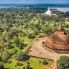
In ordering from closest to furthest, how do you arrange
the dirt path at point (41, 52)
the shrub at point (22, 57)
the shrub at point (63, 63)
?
the shrub at point (63, 63) < the shrub at point (22, 57) < the dirt path at point (41, 52)

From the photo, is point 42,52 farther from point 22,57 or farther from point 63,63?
point 63,63

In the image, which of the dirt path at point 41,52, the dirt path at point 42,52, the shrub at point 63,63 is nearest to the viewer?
the shrub at point 63,63

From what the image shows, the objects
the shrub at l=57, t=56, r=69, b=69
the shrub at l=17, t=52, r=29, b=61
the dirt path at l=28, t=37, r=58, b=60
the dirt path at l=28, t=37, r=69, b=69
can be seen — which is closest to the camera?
the shrub at l=57, t=56, r=69, b=69

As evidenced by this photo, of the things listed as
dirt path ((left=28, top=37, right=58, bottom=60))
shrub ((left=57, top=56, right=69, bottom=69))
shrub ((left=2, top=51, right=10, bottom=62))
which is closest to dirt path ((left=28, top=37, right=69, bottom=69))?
dirt path ((left=28, top=37, right=58, bottom=60))

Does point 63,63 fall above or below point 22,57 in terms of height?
above

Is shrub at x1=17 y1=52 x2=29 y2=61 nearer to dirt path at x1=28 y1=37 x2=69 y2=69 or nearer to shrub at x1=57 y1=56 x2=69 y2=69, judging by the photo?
dirt path at x1=28 y1=37 x2=69 y2=69

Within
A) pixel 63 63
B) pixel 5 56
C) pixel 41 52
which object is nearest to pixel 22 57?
pixel 5 56

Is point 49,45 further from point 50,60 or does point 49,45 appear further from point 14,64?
point 14,64

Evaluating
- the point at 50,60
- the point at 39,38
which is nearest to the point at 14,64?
the point at 50,60

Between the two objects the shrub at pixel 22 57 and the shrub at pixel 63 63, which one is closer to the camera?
the shrub at pixel 63 63

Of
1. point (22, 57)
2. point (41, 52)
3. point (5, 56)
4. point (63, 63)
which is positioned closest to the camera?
point (63, 63)

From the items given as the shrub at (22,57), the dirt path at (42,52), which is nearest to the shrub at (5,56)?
the shrub at (22,57)

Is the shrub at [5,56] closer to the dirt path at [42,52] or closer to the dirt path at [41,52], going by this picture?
the dirt path at [42,52]
